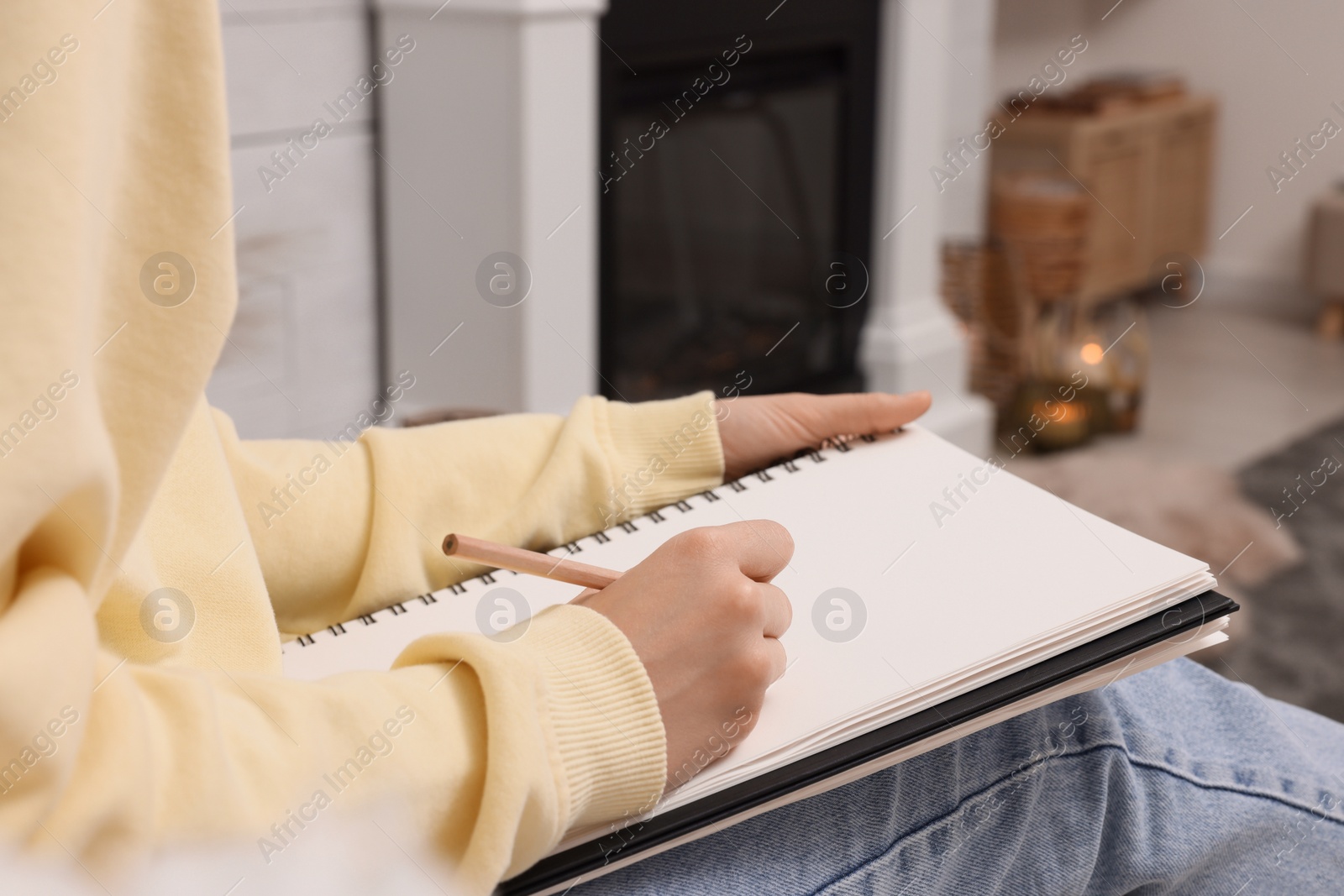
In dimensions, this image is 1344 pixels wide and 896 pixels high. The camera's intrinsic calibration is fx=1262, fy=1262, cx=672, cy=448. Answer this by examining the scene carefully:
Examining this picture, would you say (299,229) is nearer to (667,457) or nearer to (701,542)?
(667,457)

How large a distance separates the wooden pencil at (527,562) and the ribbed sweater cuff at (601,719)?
0.05m

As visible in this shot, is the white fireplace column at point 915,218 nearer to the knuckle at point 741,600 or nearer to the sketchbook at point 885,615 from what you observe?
the sketchbook at point 885,615

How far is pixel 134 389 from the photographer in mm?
356

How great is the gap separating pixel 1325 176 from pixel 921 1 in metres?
1.61

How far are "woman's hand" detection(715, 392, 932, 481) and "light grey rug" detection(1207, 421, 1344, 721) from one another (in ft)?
2.75

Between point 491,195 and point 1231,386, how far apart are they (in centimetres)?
171

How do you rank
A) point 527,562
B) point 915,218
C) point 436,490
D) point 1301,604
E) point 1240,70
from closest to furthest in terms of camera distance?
point 527,562 → point 436,490 → point 1301,604 → point 915,218 → point 1240,70

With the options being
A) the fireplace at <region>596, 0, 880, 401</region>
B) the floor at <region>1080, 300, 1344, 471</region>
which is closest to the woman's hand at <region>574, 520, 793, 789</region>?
the fireplace at <region>596, 0, 880, 401</region>

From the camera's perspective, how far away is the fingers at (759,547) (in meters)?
0.46

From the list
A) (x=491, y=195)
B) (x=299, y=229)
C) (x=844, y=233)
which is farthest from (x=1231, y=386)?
(x=299, y=229)

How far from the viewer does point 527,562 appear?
0.49 m

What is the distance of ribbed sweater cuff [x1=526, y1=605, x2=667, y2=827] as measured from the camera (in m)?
0.40

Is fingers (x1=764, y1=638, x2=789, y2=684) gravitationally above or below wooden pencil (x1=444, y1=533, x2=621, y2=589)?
below

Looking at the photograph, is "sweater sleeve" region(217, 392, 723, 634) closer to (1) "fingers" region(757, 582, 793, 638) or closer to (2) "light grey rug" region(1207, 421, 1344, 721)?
(1) "fingers" region(757, 582, 793, 638)
